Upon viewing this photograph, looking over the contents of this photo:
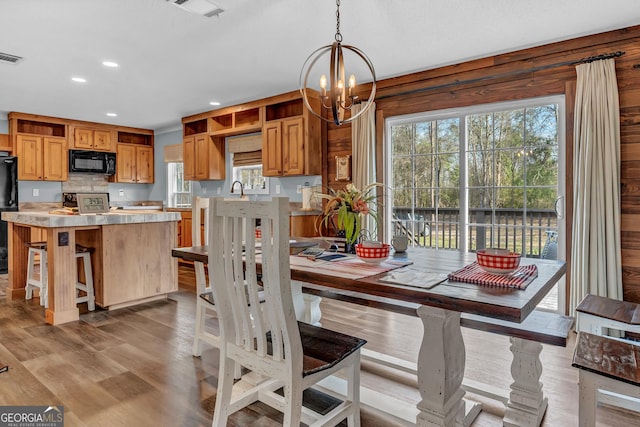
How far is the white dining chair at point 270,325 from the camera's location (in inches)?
53.8

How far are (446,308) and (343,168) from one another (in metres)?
→ 3.38

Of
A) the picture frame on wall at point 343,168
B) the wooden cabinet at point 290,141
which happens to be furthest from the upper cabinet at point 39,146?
the picture frame on wall at point 343,168

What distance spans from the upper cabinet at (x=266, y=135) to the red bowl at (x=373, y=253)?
2878mm

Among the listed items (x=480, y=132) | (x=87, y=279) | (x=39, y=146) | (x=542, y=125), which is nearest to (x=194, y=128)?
(x=39, y=146)

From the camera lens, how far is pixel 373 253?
1.89m

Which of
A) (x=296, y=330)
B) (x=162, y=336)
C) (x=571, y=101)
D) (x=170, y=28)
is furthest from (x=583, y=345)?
(x=170, y=28)

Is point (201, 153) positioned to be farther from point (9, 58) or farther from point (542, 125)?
point (542, 125)

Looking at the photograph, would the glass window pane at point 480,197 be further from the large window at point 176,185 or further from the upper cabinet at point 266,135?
the large window at point 176,185

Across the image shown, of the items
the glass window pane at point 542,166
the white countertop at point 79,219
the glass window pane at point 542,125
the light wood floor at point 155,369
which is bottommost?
the light wood floor at point 155,369

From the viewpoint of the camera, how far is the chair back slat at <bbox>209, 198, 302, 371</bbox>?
4.42 ft

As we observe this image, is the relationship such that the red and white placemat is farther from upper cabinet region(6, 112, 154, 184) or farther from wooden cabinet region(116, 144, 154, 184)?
wooden cabinet region(116, 144, 154, 184)

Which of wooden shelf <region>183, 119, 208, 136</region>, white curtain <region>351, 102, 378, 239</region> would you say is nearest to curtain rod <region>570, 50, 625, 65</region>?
white curtain <region>351, 102, 378, 239</region>

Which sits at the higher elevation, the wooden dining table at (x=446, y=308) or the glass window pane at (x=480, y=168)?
the glass window pane at (x=480, y=168)

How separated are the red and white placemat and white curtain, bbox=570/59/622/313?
5.78 feet
